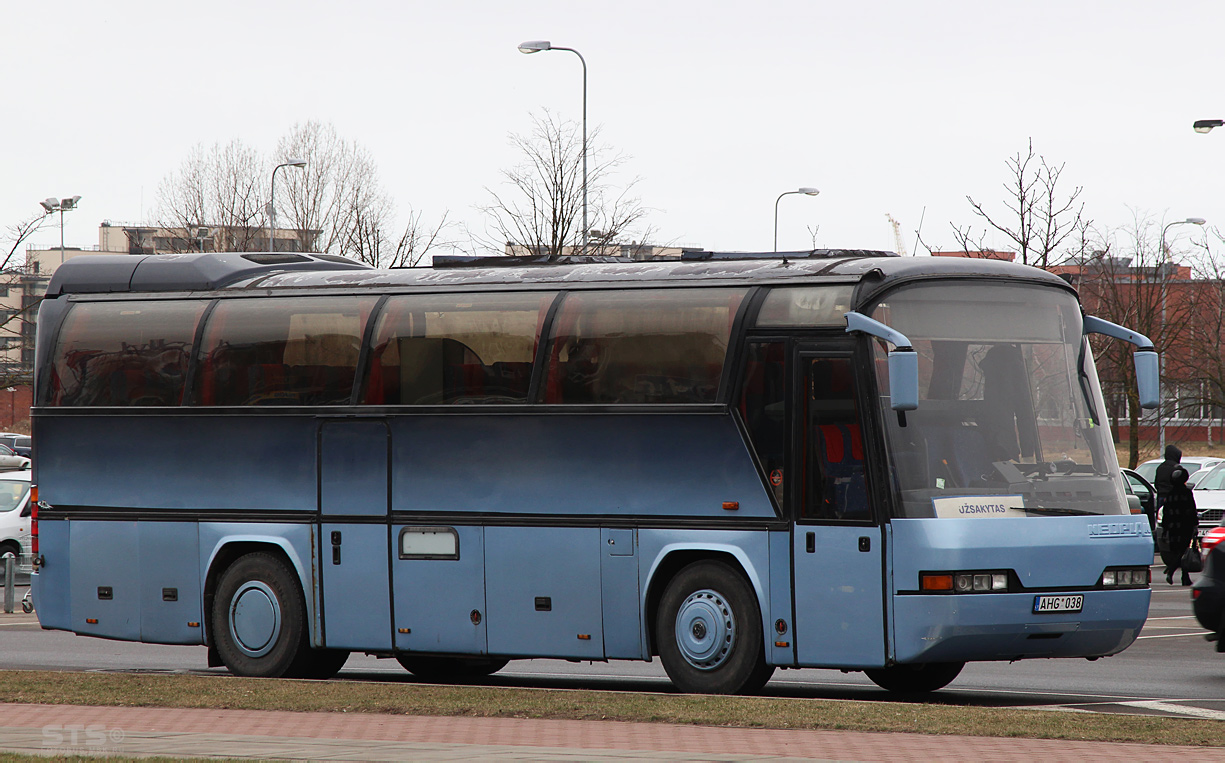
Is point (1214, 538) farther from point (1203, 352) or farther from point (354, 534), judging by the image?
point (1203, 352)

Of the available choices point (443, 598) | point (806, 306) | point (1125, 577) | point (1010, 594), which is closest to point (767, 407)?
point (806, 306)

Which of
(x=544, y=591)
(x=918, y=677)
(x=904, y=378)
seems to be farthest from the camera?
(x=918, y=677)

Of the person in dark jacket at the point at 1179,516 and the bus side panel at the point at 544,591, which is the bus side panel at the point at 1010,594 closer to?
the bus side panel at the point at 544,591

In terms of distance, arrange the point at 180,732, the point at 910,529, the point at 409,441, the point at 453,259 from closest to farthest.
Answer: the point at 180,732 → the point at 910,529 → the point at 409,441 → the point at 453,259

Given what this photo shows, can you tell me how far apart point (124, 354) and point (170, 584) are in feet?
6.98

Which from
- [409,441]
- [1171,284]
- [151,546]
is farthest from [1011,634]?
[1171,284]

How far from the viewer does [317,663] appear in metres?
14.2

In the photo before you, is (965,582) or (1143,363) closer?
(965,582)

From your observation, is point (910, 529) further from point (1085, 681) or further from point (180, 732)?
point (180, 732)

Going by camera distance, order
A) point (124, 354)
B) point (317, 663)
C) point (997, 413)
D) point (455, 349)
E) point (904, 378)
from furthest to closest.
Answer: point (124, 354)
point (317, 663)
point (455, 349)
point (997, 413)
point (904, 378)

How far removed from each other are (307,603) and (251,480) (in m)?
1.16

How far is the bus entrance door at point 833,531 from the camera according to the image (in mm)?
11164

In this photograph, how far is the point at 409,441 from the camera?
43.4 feet

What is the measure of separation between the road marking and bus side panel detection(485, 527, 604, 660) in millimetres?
3983
